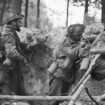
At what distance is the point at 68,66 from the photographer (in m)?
7.20

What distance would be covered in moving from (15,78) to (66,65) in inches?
77.7

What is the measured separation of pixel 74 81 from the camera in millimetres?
7488

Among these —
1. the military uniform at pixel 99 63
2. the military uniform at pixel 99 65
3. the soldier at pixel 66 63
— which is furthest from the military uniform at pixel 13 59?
the military uniform at pixel 99 65

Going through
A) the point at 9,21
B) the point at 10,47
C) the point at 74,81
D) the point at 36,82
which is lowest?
the point at 36,82

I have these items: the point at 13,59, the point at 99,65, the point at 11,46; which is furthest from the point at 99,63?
the point at 13,59

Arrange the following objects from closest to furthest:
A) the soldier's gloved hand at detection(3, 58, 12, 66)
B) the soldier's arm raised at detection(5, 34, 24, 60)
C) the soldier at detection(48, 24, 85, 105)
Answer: the soldier at detection(48, 24, 85, 105) < the soldier's arm raised at detection(5, 34, 24, 60) < the soldier's gloved hand at detection(3, 58, 12, 66)

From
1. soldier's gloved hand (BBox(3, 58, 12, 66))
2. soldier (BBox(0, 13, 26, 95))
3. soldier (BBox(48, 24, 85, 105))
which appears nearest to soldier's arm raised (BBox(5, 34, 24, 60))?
soldier (BBox(0, 13, 26, 95))

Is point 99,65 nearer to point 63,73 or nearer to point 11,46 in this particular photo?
point 63,73

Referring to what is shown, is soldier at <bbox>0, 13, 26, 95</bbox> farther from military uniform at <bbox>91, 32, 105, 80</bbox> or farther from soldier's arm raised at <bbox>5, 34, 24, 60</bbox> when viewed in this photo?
military uniform at <bbox>91, 32, 105, 80</bbox>

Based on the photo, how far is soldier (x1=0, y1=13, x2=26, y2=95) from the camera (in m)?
7.96

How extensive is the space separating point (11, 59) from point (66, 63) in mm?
1575

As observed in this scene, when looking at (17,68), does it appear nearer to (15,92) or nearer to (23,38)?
(15,92)

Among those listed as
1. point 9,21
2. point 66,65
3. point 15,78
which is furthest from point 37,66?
point 66,65

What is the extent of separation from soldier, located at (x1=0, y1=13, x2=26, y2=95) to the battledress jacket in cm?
112
